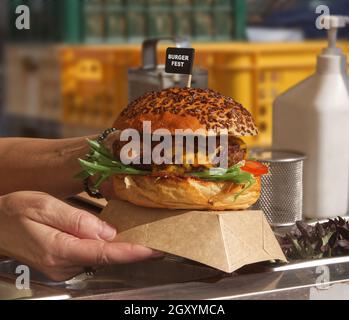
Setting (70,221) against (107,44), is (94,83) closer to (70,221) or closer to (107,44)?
(107,44)

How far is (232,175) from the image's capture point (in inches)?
60.6

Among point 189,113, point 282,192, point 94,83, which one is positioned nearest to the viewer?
point 189,113

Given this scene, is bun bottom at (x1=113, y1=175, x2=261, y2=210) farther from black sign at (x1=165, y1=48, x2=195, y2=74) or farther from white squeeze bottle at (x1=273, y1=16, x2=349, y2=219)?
white squeeze bottle at (x1=273, y1=16, x2=349, y2=219)

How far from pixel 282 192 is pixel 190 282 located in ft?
1.71

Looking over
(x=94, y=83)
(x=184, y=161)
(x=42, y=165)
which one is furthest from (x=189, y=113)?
(x=94, y=83)

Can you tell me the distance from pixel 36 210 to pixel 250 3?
4741mm

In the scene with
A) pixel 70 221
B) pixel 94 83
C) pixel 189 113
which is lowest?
pixel 94 83

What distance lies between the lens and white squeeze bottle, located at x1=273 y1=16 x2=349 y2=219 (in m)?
2.00

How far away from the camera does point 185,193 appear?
1511 mm

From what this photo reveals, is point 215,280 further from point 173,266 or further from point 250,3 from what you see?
point 250,3

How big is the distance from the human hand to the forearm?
397 millimetres
